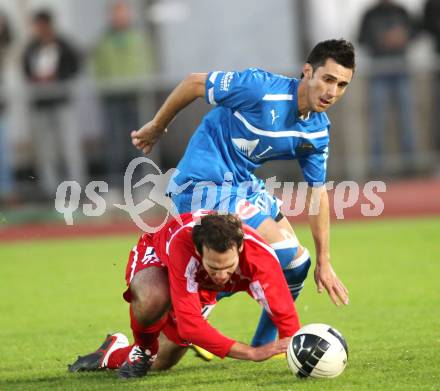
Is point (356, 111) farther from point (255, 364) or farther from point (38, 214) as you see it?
point (255, 364)

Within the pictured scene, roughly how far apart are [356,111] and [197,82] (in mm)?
10290

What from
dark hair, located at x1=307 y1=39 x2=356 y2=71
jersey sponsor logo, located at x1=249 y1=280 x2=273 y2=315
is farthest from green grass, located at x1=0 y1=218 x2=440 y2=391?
dark hair, located at x1=307 y1=39 x2=356 y2=71

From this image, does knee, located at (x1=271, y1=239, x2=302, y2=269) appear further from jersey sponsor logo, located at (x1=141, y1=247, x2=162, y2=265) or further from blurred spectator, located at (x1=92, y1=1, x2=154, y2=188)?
blurred spectator, located at (x1=92, y1=1, x2=154, y2=188)

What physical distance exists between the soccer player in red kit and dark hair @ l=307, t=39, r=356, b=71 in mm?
1296

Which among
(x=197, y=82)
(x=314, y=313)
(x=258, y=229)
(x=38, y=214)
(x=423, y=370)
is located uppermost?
(x=197, y=82)

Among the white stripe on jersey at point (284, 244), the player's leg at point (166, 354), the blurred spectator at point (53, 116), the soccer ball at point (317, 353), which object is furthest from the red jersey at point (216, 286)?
the blurred spectator at point (53, 116)

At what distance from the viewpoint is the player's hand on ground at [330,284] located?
7.40 metres

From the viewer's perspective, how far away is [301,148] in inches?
303

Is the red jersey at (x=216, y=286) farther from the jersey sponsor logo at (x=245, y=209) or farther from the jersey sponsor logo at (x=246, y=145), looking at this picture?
the jersey sponsor logo at (x=246, y=145)

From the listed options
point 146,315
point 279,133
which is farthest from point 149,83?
point 146,315

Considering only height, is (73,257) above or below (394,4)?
below

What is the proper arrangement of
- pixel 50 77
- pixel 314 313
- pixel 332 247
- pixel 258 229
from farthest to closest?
1. pixel 50 77
2. pixel 332 247
3. pixel 314 313
4. pixel 258 229

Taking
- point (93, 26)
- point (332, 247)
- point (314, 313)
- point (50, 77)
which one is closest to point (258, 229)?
point (314, 313)

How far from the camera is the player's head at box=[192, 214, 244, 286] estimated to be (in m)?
6.39
